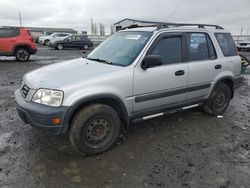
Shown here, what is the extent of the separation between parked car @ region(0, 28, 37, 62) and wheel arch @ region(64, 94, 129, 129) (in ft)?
35.7

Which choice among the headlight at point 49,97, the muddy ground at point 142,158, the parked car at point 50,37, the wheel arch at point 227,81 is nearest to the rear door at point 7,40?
the muddy ground at point 142,158

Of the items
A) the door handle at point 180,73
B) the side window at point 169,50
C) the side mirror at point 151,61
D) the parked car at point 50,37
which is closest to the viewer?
the side mirror at point 151,61

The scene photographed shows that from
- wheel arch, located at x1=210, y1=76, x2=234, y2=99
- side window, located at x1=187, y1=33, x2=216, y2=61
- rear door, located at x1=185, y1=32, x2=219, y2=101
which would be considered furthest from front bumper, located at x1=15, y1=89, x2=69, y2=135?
wheel arch, located at x1=210, y1=76, x2=234, y2=99

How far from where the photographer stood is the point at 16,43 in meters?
12.1

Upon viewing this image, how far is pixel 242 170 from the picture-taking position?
2.96 metres

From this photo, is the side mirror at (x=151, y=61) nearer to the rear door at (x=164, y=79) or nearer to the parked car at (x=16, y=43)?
the rear door at (x=164, y=79)

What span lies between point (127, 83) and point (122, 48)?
32.1 inches

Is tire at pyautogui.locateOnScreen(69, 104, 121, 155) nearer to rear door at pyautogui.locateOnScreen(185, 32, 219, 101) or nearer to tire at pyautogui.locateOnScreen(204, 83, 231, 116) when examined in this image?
rear door at pyautogui.locateOnScreen(185, 32, 219, 101)

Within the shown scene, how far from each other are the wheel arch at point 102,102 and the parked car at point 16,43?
10881 mm

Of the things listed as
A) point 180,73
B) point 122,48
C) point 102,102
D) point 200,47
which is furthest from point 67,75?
point 200,47

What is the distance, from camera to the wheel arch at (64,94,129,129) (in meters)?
2.88

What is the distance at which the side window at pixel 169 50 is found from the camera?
12.1 feet

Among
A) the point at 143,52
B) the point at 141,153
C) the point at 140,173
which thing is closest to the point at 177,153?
the point at 141,153

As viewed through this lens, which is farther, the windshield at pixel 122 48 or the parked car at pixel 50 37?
the parked car at pixel 50 37
